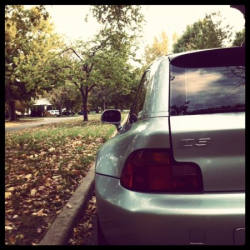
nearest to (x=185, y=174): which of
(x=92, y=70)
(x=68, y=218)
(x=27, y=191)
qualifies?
(x=27, y=191)

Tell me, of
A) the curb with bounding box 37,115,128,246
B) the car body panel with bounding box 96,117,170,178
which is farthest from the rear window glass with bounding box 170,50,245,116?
the curb with bounding box 37,115,128,246

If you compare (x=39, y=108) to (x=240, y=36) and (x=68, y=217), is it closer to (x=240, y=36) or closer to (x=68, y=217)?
(x=68, y=217)

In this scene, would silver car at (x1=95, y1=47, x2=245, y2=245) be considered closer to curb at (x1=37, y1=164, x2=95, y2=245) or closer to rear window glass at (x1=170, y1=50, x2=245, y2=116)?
rear window glass at (x1=170, y1=50, x2=245, y2=116)

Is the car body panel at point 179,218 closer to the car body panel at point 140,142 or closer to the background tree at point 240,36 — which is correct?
the car body panel at point 140,142

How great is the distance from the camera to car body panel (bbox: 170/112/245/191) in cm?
158

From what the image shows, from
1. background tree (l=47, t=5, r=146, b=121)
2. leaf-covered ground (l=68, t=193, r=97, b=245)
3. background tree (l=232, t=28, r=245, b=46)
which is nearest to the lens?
leaf-covered ground (l=68, t=193, r=97, b=245)

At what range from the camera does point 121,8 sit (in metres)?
2.67

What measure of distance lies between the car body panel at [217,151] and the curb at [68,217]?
1272 millimetres

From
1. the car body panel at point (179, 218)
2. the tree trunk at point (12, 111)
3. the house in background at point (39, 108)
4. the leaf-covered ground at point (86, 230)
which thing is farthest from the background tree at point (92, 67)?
the car body panel at point (179, 218)

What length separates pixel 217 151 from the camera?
1585mm
